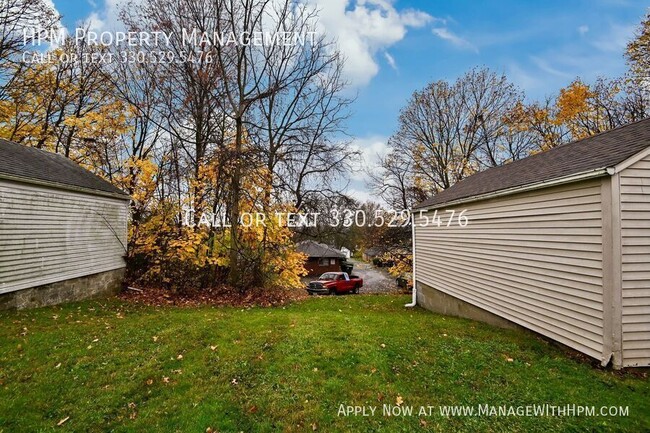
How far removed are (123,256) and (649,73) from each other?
2411 cm

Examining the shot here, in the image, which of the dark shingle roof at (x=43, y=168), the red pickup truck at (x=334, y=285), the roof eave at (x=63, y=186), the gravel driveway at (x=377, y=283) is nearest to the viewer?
the roof eave at (x=63, y=186)

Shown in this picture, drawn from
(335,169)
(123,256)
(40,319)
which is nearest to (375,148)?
(335,169)

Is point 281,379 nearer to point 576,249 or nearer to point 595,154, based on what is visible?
point 576,249

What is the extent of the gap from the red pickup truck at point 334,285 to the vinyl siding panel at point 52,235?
1250 centimetres

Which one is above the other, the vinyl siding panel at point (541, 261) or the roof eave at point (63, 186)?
the roof eave at point (63, 186)

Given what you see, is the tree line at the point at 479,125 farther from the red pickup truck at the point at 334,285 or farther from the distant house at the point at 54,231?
the distant house at the point at 54,231

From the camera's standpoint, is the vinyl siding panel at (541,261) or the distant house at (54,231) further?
the distant house at (54,231)

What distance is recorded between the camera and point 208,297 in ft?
35.1

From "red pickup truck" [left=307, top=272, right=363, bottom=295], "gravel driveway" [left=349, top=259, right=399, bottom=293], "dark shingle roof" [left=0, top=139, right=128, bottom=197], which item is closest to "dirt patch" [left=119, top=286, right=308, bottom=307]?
"dark shingle roof" [left=0, top=139, right=128, bottom=197]

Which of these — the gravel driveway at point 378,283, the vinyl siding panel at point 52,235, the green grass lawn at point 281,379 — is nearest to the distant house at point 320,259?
the gravel driveway at point 378,283

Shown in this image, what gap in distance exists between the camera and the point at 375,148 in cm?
2303

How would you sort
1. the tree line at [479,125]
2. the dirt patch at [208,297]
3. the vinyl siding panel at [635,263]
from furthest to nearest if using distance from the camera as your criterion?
1. the tree line at [479,125]
2. the dirt patch at [208,297]
3. the vinyl siding panel at [635,263]

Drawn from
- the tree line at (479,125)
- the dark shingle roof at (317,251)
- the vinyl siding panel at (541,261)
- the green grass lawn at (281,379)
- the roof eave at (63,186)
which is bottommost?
the dark shingle roof at (317,251)

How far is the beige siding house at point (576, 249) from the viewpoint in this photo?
4301 millimetres
